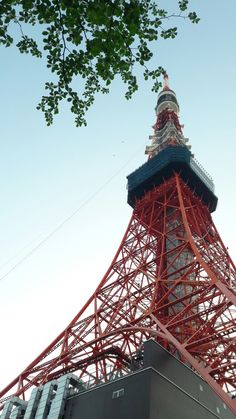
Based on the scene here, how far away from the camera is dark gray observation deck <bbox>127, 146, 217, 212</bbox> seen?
89.5 ft

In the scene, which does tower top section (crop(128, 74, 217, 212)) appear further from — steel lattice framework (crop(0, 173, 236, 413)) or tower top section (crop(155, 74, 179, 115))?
tower top section (crop(155, 74, 179, 115))

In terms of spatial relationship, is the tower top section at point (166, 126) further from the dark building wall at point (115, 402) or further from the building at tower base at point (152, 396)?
the dark building wall at point (115, 402)

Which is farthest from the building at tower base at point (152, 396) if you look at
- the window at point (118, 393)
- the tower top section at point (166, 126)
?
the tower top section at point (166, 126)

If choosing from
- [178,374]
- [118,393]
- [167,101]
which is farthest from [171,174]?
[118,393]

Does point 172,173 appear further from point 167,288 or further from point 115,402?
point 115,402

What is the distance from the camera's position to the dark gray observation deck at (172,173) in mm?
27266

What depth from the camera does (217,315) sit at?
48.2ft

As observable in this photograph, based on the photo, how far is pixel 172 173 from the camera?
27.5 meters

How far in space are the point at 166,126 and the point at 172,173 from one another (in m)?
8.21

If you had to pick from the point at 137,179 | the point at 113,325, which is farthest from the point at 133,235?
the point at 113,325

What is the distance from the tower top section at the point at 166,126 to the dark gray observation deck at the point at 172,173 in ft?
13.2

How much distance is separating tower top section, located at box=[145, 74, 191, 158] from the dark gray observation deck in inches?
159

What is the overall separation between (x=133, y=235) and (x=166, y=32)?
66.1 ft

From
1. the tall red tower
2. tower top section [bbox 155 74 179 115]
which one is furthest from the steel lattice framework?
tower top section [bbox 155 74 179 115]
